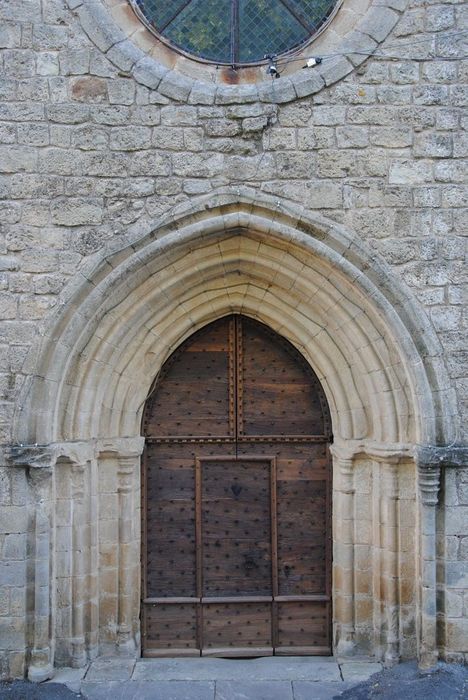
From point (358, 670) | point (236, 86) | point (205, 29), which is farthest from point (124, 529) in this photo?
point (205, 29)

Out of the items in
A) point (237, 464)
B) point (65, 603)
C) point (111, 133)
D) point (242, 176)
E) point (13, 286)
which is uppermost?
point (111, 133)

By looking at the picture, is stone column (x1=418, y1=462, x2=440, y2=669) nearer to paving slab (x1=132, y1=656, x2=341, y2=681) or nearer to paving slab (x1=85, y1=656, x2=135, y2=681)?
paving slab (x1=132, y1=656, x2=341, y2=681)

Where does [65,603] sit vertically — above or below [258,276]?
below

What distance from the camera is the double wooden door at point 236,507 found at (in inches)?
201

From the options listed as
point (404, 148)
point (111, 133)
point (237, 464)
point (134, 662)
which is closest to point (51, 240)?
point (111, 133)

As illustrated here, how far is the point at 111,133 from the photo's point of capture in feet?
14.9

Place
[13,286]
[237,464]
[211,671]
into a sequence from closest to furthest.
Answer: [13,286] < [211,671] < [237,464]

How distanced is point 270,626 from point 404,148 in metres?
3.65

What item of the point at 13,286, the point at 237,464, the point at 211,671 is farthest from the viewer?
the point at 237,464

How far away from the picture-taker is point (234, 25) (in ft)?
15.9

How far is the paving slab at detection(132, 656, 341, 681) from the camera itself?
4711mm

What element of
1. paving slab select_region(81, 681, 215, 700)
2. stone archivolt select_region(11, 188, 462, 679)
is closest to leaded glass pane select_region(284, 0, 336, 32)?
stone archivolt select_region(11, 188, 462, 679)

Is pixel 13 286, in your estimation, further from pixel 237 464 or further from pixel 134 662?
pixel 134 662

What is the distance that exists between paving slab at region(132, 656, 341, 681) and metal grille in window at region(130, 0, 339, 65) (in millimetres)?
4394
